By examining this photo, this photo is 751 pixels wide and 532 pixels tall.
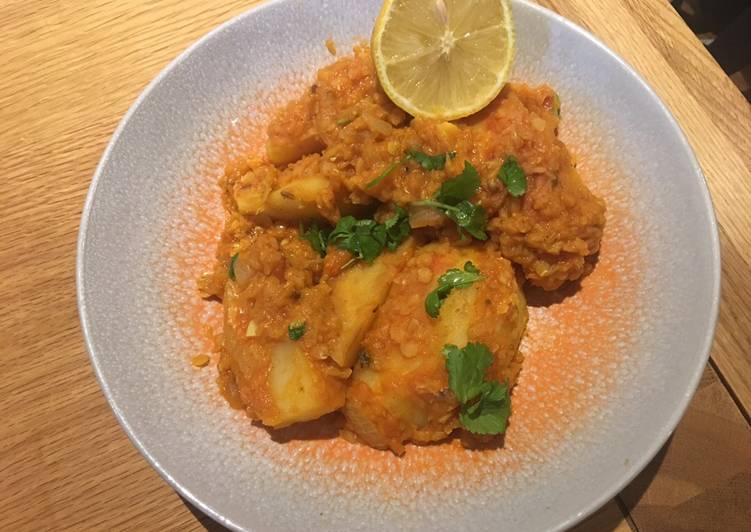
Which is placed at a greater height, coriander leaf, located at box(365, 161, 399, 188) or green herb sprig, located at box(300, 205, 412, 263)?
coriander leaf, located at box(365, 161, 399, 188)

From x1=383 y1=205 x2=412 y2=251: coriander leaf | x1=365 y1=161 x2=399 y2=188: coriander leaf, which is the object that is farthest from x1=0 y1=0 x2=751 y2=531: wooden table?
x1=365 y1=161 x2=399 y2=188: coriander leaf

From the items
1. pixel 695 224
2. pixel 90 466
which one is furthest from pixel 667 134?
pixel 90 466

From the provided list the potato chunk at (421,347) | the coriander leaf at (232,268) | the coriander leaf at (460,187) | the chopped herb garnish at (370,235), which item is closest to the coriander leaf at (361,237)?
the chopped herb garnish at (370,235)

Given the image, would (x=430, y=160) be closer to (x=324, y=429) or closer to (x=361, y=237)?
(x=361, y=237)

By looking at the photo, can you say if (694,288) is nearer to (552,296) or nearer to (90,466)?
(552,296)

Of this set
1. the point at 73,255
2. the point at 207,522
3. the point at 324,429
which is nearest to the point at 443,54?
the point at 324,429

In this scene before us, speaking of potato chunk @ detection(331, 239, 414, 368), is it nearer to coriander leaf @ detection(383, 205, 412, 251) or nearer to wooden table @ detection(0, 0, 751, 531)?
coriander leaf @ detection(383, 205, 412, 251)
